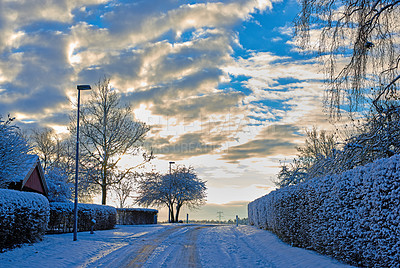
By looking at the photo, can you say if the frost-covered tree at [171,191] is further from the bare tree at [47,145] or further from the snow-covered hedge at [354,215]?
the snow-covered hedge at [354,215]

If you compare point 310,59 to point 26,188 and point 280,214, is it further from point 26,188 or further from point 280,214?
point 26,188

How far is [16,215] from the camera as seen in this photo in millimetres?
15039

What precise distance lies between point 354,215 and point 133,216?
3297cm

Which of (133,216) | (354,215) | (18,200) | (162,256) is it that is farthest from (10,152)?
(133,216)

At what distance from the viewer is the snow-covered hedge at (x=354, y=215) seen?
771 centimetres

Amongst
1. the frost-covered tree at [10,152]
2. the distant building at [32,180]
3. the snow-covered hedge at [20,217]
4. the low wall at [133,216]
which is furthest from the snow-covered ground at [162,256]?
the low wall at [133,216]

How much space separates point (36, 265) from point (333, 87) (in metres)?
11.5

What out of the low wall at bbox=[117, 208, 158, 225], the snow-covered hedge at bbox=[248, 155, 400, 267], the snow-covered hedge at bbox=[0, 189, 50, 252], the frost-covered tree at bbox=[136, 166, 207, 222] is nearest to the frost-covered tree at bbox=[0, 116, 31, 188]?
the snow-covered hedge at bbox=[0, 189, 50, 252]

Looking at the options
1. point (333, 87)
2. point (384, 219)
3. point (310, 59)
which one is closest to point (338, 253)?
point (384, 219)

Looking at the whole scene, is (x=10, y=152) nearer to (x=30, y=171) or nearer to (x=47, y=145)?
(x=30, y=171)

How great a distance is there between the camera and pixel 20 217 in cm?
1538

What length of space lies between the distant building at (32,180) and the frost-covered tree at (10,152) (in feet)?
14.6

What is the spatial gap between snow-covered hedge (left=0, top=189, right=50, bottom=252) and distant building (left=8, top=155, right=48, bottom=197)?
7294 mm

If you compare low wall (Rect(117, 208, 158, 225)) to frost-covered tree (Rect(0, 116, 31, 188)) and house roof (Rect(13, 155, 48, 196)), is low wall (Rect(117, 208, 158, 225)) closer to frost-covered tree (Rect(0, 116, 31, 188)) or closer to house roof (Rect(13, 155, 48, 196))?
house roof (Rect(13, 155, 48, 196))
